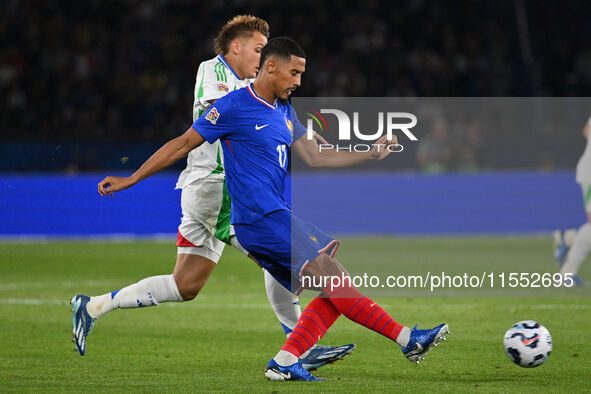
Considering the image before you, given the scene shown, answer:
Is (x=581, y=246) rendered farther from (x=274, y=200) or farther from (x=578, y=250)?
(x=274, y=200)

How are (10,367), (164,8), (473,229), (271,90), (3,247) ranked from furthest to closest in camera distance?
1. (164,8)
2. (473,229)
3. (3,247)
4. (10,367)
5. (271,90)

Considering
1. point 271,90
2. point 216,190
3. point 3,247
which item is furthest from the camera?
point 3,247

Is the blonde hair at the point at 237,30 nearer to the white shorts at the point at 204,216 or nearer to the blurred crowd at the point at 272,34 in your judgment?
the white shorts at the point at 204,216

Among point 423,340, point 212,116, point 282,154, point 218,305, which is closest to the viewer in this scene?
point 423,340

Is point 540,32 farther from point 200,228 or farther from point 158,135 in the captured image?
point 200,228

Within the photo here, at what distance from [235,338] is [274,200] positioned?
211 centimetres

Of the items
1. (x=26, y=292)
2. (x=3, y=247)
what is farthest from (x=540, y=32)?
(x=26, y=292)

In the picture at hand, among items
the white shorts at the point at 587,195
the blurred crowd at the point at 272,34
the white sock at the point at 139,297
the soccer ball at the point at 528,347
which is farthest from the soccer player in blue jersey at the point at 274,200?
the blurred crowd at the point at 272,34

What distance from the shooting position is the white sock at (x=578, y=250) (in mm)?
9797

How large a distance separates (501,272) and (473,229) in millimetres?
4738

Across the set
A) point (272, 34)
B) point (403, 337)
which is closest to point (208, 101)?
point (403, 337)

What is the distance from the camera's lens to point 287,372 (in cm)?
525

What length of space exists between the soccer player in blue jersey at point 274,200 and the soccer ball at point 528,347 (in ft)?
2.52

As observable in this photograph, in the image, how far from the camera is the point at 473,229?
15734 millimetres
